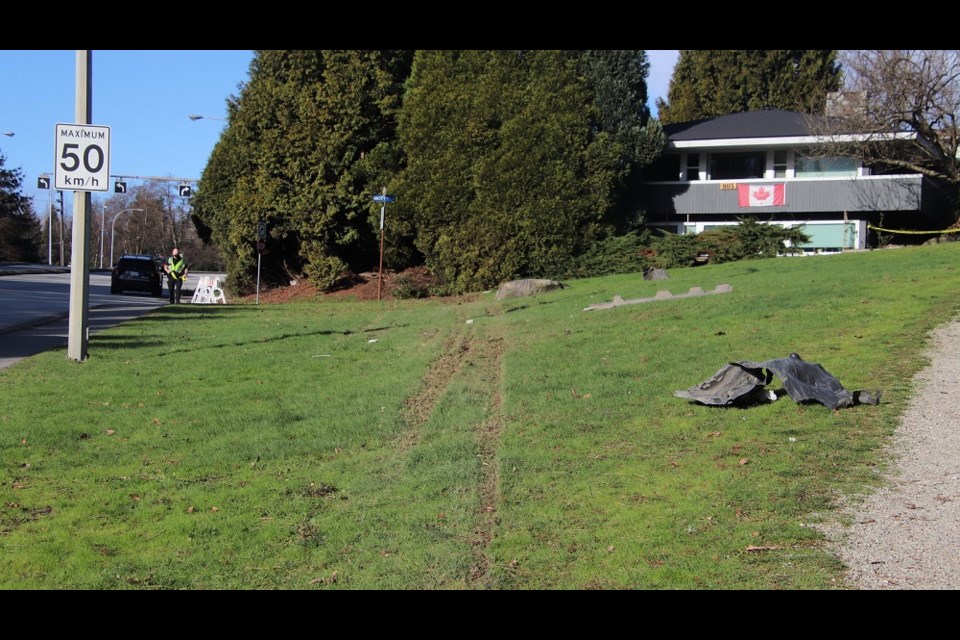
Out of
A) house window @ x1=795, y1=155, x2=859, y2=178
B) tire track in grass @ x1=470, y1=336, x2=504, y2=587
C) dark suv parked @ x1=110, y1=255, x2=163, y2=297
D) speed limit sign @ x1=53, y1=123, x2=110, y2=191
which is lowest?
tire track in grass @ x1=470, y1=336, x2=504, y2=587

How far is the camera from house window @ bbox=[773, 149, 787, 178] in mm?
36094

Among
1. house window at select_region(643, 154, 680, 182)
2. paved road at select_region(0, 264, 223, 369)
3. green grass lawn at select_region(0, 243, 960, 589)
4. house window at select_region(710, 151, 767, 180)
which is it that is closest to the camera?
green grass lawn at select_region(0, 243, 960, 589)

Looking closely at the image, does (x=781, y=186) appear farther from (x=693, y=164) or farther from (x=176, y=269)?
(x=176, y=269)

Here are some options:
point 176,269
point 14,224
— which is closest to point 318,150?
point 176,269

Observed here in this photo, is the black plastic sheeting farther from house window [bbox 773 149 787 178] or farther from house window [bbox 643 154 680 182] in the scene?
house window [bbox 643 154 680 182]

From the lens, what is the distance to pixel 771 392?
9.24m

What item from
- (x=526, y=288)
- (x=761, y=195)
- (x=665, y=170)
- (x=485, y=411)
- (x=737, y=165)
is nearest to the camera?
(x=485, y=411)

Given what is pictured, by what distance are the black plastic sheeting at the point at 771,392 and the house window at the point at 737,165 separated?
29.1 meters

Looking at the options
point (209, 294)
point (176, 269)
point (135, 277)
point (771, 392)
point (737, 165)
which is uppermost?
point (737, 165)

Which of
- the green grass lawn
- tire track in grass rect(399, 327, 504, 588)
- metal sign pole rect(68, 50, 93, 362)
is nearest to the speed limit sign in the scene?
metal sign pole rect(68, 50, 93, 362)

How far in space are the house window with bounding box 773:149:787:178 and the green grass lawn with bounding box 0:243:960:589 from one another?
2154 centimetres

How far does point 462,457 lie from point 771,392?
334 centimetres
